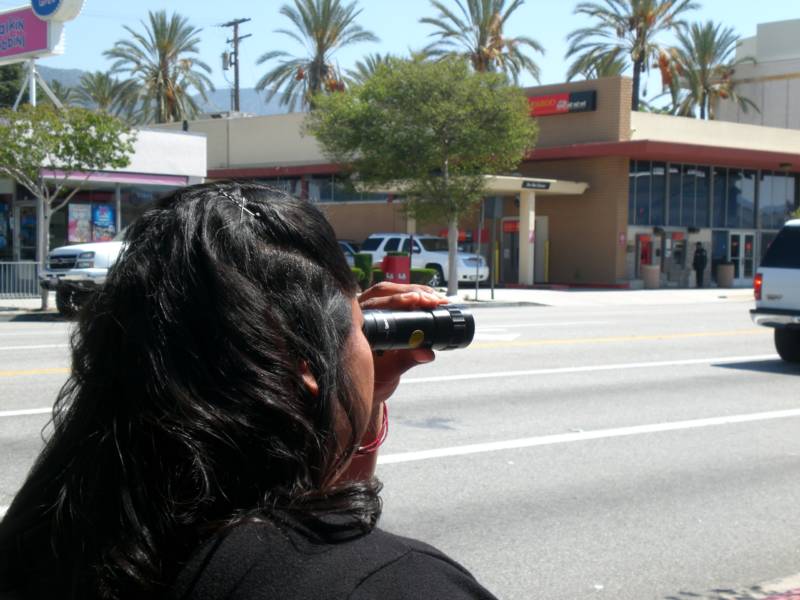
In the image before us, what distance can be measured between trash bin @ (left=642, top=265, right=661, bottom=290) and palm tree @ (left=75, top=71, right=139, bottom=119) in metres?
25.1

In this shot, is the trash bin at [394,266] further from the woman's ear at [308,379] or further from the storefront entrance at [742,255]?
the woman's ear at [308,379]

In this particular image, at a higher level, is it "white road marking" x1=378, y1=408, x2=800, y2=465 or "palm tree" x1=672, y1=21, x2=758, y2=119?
"palm tree" x1=672, y1=21, x2=758, y2=119

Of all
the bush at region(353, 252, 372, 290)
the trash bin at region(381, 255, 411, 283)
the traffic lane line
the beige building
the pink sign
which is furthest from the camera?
the beige building

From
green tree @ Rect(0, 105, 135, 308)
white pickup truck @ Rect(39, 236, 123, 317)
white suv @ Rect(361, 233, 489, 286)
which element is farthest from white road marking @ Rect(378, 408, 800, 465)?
white suv @ Rect(361, 233, 489, 286)

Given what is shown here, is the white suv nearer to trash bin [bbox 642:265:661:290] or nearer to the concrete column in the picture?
the concrete column

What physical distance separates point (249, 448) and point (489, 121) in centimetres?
2750

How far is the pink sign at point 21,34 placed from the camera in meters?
25.8

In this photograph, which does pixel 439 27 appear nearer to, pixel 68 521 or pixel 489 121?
pixel 489 121

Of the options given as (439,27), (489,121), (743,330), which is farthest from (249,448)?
(439,27)

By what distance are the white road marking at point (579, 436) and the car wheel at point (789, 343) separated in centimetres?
401

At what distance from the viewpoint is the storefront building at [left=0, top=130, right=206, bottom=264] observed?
27750 millimetres

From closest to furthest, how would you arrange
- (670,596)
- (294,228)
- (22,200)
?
(294,228)
(670,596)
(22,200)

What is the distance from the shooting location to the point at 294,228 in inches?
57.6

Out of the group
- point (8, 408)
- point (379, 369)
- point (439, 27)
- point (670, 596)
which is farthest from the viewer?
point (439, 27)
